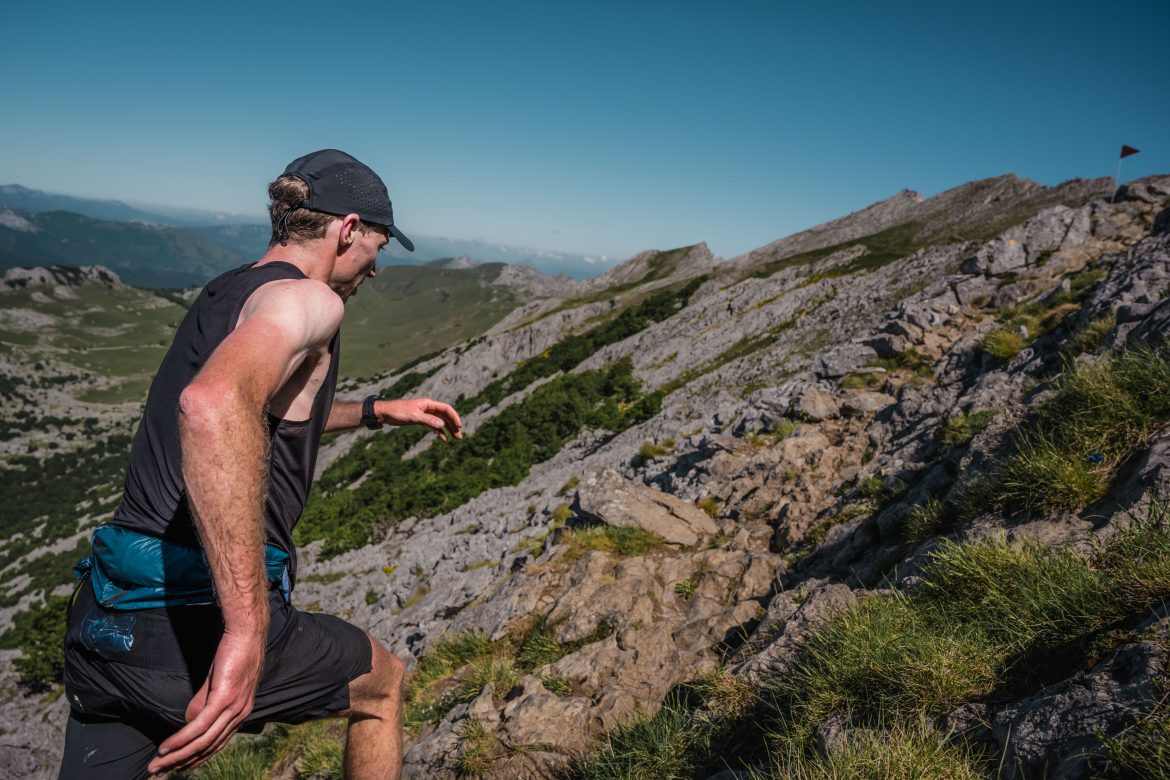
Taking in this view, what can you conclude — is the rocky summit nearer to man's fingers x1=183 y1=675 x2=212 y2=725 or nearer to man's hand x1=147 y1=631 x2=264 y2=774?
man's hand x1=147 y1=631 x2=264 y2=774

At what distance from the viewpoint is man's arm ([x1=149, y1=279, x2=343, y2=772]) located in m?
2.12

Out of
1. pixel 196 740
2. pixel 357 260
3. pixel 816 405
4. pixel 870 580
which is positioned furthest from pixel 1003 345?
pixel 196 740

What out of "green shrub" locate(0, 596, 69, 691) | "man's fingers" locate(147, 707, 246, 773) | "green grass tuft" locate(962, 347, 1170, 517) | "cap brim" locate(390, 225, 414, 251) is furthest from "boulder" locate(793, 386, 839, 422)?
"green shrub" locate(0, 596, 69, 691)

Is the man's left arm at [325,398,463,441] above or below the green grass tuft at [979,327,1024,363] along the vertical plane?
below

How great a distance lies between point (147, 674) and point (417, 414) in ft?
8.98

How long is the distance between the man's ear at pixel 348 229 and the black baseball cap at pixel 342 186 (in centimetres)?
4

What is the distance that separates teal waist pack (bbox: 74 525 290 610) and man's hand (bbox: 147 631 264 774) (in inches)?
→ 23.2

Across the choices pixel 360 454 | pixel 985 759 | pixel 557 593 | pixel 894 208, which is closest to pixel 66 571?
pixel 360 454

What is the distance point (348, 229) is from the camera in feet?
10.7

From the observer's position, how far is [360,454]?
197 feet

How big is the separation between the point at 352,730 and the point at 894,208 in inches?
3196

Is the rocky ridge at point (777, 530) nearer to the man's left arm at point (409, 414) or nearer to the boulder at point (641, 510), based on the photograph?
the boulder at point (641, 510)

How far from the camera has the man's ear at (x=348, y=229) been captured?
3232mm


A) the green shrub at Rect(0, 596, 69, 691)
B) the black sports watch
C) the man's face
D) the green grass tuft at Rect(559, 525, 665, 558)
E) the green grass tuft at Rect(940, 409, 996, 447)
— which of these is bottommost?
the green shrub at Rect(0, 596, 69, 691)
